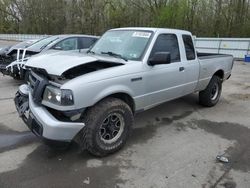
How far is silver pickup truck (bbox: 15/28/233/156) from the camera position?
3238 millimetres

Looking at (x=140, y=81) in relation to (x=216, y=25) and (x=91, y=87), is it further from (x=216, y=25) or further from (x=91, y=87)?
(x=216, y=25)

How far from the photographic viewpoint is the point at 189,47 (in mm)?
5203

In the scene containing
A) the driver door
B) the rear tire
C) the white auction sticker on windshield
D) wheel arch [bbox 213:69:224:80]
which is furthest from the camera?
wheel arch [bbox 213:69:224:80]

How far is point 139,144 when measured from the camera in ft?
13.6

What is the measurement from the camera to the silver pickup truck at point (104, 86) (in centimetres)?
324

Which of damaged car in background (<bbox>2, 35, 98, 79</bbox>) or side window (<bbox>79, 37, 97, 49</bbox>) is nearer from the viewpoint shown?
damaged car in background (<bbox>2, 35, 98, 79</bbox>)

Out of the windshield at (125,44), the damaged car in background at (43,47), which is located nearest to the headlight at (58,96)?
the windshield at (125,44)

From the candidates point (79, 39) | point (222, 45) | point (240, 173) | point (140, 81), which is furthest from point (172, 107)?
point (222, 45)

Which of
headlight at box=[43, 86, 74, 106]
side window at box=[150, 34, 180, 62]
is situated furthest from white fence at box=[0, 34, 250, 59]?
headlight at box=[43, 86, 74, 106]

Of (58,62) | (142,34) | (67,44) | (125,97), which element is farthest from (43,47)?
(125,97)

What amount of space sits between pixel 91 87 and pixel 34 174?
1.30 meters

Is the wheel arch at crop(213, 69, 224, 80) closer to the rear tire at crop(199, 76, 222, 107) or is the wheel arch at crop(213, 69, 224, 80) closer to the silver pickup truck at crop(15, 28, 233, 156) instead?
the rear tire at crop(199, 76, 222, 107)

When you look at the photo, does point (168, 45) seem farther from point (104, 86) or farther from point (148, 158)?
point (148, 158)

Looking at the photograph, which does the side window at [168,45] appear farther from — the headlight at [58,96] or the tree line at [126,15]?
the tree line at [126,15]
